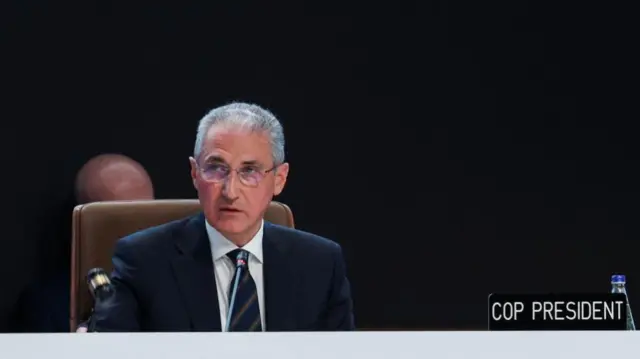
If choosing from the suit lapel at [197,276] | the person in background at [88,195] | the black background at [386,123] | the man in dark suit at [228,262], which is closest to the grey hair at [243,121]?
the man in dark suit at [228,262]

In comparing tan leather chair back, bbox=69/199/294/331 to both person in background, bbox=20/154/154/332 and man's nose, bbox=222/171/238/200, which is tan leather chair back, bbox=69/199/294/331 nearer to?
man's nose, bbox=222/171/238/200

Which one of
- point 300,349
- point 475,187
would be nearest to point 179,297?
point 300,349

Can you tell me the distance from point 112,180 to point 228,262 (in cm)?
163

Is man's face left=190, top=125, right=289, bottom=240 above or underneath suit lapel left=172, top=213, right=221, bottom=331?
above

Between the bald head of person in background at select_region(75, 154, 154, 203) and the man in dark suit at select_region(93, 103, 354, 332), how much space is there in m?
1.37

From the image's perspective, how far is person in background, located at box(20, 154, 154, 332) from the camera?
357 cm

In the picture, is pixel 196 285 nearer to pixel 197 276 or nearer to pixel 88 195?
pixel 197 276

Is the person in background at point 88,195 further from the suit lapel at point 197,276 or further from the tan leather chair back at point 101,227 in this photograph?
the suit lapel at point 197,276

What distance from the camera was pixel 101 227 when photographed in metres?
2.38

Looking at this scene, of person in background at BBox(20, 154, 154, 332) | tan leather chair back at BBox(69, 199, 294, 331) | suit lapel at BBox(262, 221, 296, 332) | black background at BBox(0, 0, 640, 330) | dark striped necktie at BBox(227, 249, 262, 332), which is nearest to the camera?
dark striped necktie at BBox(227, 249, 262, 332)

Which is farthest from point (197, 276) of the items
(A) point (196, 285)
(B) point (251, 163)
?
(B) point (251, 163)

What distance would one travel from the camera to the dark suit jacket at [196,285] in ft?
6.82

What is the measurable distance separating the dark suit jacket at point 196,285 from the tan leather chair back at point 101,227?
21cm

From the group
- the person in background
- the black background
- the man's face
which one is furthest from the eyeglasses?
the black background
